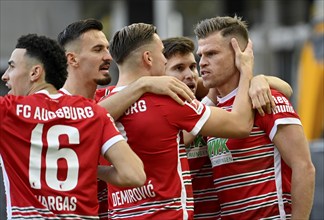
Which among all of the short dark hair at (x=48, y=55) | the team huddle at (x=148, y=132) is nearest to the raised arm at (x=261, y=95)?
the team huddle at (x=148, y=132)

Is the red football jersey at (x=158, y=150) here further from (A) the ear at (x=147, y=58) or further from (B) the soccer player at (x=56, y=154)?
(B) the soccer player at (x=56, y=154)

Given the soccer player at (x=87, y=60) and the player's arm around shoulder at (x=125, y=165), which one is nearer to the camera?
the player's arm around shoulder at (x=125, y=165)

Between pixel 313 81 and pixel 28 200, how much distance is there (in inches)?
469

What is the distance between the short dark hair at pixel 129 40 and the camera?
21.9ft

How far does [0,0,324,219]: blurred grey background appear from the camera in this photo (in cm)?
1744

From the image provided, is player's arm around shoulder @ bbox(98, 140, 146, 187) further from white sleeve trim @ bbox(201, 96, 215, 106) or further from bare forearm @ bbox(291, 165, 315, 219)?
white sleeve trim @ bbox(201, 96, 215, 106)

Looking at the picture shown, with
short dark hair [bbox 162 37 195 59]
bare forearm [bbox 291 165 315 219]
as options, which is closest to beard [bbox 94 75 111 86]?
short dark hair [bbox 162 37 195 59]

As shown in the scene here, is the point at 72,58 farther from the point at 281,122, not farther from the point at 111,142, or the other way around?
the point at 281,122

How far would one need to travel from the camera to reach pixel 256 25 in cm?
2767

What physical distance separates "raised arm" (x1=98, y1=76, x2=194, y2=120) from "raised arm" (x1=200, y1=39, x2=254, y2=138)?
0.26 meters

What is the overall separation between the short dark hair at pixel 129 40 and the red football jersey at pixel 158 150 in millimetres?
365

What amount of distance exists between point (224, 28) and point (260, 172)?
3.60 ft

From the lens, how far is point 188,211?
6582 mm

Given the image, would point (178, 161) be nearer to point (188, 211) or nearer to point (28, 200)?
point (188, 211)
